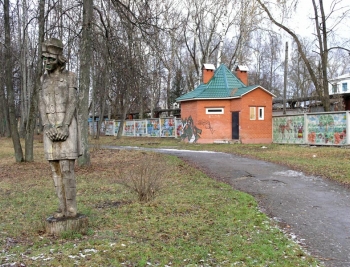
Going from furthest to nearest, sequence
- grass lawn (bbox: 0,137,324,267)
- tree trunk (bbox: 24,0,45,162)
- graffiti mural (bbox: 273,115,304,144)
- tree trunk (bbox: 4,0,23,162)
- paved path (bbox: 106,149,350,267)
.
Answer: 1. graffiti mural (bbox: 273,115,304,144)
2. tree trunk (bbox: 4,0,23,162)
3. tree trunk (bbox: 24,0,45,162)
4. paved path (bbox: 106,149,350,267)
5. grass lawn (bbox: 0,137,324,267)

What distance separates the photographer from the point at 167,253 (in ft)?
14.7

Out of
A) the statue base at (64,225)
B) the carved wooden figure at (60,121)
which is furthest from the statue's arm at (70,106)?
the statue base at (64,225)

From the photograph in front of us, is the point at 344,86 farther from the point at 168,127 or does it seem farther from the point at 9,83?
the point at 9,83

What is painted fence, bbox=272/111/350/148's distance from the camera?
19875 mm

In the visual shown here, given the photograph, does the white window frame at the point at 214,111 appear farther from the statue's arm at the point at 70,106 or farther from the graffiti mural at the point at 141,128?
the statue's arm at the point at 70,106

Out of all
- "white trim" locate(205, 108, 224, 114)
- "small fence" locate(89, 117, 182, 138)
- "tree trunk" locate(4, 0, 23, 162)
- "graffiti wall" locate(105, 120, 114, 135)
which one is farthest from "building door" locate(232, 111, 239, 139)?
"graffiti wall" locate(105, 120, 114, 135)

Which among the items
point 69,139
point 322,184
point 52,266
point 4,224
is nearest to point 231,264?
point 52,266

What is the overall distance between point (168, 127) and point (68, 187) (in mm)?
28633

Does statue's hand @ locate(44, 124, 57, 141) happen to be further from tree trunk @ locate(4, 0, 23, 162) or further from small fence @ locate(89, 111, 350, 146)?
small fence @ locate(89, 111, 350, 146)

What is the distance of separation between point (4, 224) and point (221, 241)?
142 inches

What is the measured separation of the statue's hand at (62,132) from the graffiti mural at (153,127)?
30.1 metres

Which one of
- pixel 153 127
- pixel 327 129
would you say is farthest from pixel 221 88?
pixel 153 127

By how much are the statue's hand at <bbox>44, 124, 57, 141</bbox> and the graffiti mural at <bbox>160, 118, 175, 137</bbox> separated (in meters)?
28.0

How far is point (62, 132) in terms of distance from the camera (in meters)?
5.01
